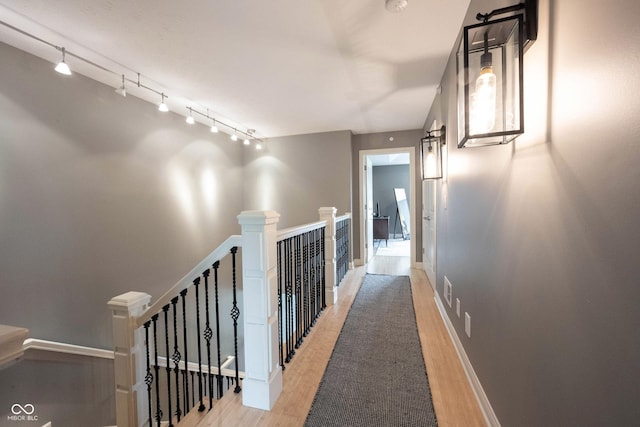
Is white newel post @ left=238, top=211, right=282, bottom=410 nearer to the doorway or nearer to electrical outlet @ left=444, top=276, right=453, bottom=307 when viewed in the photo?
electrical outlet @ left=444, top=276, right=453, bottom=307

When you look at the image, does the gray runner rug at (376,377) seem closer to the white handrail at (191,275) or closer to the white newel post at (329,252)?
the white newel post at (329,252)

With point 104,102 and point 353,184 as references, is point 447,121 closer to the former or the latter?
point 353,184

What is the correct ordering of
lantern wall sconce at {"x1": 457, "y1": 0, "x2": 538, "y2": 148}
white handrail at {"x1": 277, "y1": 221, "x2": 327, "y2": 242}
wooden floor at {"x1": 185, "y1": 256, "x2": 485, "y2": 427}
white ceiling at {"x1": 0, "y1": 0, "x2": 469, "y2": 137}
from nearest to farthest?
lantern wall sconce at {"x1": 457, "y1": 0, "x2": 538, "y2": 148} → wooden floor at {"x1": 185, "y1": 256, "x2": 485, "y2": 427} → white ceiling at {"x1": 0, "y1": 0, "x2": 469, "y2": 137} → white handrail at {"x1": 277, "y1": 221, "x2": 327, "y2": 242}

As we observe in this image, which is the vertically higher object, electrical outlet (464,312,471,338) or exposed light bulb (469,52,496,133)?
exposed light bulb (469,52,496,133)

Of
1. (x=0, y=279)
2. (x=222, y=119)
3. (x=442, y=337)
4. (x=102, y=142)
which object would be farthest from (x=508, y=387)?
(x=222, y=119)

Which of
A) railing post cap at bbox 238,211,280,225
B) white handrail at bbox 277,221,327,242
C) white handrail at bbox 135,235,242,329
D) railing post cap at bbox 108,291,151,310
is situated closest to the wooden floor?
white handrail at bbox 135,235,242,329

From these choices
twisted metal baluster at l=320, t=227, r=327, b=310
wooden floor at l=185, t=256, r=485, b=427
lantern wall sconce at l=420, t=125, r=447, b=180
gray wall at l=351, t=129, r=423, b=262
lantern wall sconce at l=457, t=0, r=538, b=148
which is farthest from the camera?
gray wall at l=351, t=129, r=423, b=262

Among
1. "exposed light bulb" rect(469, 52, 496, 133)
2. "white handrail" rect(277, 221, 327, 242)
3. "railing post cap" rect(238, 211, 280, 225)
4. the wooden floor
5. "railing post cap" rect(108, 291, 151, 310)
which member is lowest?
the wooden floor

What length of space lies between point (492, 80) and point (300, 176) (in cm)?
391

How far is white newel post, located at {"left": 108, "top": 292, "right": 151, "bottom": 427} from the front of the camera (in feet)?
5.80

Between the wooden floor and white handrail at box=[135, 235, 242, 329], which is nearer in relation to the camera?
the wooden floor

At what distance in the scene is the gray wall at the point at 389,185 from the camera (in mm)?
8625

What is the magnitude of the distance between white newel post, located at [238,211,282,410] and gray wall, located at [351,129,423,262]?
333cm

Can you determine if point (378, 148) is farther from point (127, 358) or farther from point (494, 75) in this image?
point (127, 358)
